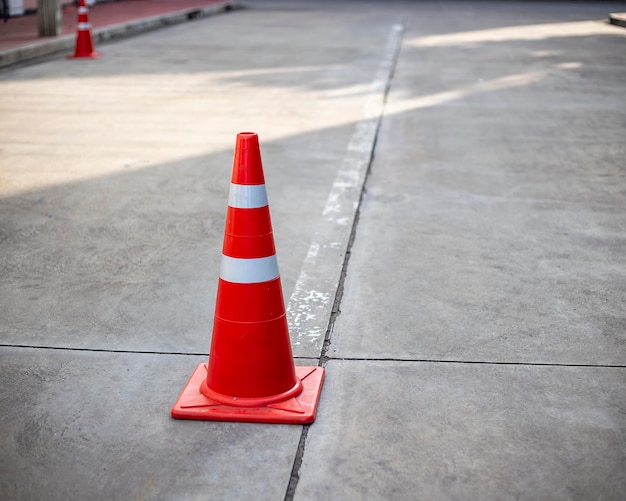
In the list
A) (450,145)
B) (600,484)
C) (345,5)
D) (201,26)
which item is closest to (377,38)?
(201,26)

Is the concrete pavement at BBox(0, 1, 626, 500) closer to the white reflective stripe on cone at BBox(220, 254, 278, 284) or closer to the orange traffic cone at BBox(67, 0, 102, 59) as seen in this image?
the white reflective stripe on cone at BBox(220, 254, 278, 284)

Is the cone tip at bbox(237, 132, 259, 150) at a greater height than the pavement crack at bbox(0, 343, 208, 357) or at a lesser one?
greater

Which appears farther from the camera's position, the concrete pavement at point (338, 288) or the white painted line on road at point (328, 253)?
the white painted line on road at point (328, 253)

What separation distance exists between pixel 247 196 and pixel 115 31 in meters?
14.7

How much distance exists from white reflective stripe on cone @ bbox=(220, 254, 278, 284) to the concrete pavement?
1.61ft

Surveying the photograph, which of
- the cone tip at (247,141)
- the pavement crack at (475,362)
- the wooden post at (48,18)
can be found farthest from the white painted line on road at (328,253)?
the wooden post at (48,18)

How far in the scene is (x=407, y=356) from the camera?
3.30 metres

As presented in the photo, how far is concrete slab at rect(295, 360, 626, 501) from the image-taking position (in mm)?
2471

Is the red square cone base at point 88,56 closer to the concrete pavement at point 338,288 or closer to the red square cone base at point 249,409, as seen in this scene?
the concrete pavement at point 338,288

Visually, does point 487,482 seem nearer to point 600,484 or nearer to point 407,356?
point 600,484

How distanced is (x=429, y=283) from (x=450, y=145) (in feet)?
10.6

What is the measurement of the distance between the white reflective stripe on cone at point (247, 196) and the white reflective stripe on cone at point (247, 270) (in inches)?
7.4

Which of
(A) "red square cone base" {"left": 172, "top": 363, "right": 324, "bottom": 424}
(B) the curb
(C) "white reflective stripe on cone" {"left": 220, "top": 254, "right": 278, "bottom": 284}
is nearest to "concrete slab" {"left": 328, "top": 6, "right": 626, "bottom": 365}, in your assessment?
(A) "red square cone base" {"left": 172, "top": 363, "right": 324, "bottom": 424}

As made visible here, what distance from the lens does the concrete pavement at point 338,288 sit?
2598 millimetres
